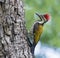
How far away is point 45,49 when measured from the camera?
6.45 meters

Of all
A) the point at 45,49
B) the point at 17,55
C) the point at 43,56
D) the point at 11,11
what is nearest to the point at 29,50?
the point at 17,55

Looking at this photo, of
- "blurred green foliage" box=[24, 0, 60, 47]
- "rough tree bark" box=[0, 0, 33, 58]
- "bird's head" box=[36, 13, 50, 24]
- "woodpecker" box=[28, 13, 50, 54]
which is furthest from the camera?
"blurred green foliage" box=[24, 0, 60, 47]

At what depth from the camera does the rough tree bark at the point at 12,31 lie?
3023 millimetres

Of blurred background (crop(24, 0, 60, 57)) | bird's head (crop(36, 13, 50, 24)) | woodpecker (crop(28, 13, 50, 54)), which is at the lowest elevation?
blurred background (crop(24, 0, 60, 57))

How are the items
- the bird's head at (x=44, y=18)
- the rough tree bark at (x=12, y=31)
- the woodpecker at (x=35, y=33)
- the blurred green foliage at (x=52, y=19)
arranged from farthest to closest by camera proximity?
the blurred green foliage at (x=52, y=19), the bird's head at (x=44, y=18), the woodpecker at (x=35, y=33), the rough tree bark at (x=12, y=31)

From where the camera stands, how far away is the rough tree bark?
3.02 m

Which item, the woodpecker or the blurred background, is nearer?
the woodpecker

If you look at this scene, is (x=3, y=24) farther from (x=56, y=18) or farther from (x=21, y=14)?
(x=56, y=18)

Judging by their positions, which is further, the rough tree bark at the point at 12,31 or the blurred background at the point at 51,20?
the blurred background at the point at 51,20

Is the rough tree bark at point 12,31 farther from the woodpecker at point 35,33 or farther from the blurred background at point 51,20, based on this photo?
the blurred background at point 51,20

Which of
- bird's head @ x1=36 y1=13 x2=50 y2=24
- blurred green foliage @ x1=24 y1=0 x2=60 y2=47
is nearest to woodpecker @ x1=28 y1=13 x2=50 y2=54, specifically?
bird's head @ x1=36 y1=13 x2=50 y2=24

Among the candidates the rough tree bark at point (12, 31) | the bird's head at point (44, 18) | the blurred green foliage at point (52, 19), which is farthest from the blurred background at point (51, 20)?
the rough tree bark at point (12, 31)

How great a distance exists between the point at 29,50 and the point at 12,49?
217mm

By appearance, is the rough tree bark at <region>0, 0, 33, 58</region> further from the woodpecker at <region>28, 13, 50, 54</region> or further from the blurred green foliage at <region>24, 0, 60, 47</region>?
the blurred green foliage at <region>24, 0, 60, 47</region>
